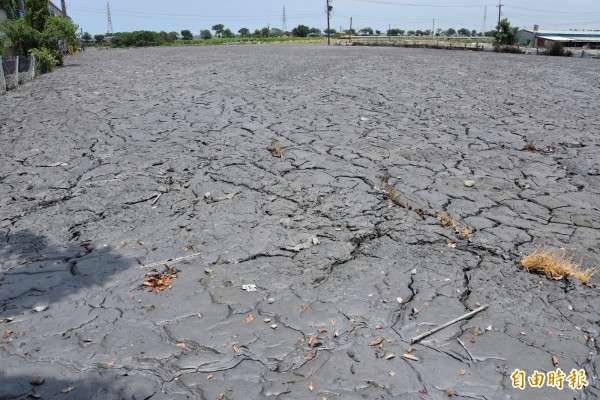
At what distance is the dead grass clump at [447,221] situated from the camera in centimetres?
393

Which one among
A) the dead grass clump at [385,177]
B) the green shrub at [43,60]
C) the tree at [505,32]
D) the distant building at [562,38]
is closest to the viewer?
the dead grass clump at [385,177]

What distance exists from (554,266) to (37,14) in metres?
18.0

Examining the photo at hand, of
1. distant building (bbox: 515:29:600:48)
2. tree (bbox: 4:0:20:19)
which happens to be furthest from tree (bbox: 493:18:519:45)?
tree (bbox: 4:0:20:19)

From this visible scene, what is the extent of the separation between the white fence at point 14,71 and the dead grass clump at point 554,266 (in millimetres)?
11201

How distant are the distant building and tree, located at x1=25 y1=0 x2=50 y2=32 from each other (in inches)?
1624

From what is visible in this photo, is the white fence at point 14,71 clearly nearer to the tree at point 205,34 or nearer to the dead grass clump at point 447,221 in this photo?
the dead grass clump at point 447,221

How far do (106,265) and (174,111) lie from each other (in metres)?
5.11

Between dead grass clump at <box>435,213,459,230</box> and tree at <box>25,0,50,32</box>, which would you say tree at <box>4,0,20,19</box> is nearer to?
tree at <box>25,0,50,32</box>

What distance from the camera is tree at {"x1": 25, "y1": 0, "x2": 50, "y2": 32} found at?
1565cm

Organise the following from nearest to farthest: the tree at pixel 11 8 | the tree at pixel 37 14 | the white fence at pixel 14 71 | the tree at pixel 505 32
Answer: the white fence at pixel 14 71, the tree at pixel 37 14, the tree at pixel 11 8, the tree at pixel 505 32

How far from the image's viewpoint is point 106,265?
134 inches

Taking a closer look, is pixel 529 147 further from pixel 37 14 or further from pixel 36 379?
pixel 37 14

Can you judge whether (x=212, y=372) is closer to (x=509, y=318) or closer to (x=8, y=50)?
(x=509, y=318)

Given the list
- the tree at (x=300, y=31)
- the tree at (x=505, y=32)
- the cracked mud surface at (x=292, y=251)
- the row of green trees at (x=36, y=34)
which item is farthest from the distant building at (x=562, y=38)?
the cracked mud surface at (x=292, y=251)
